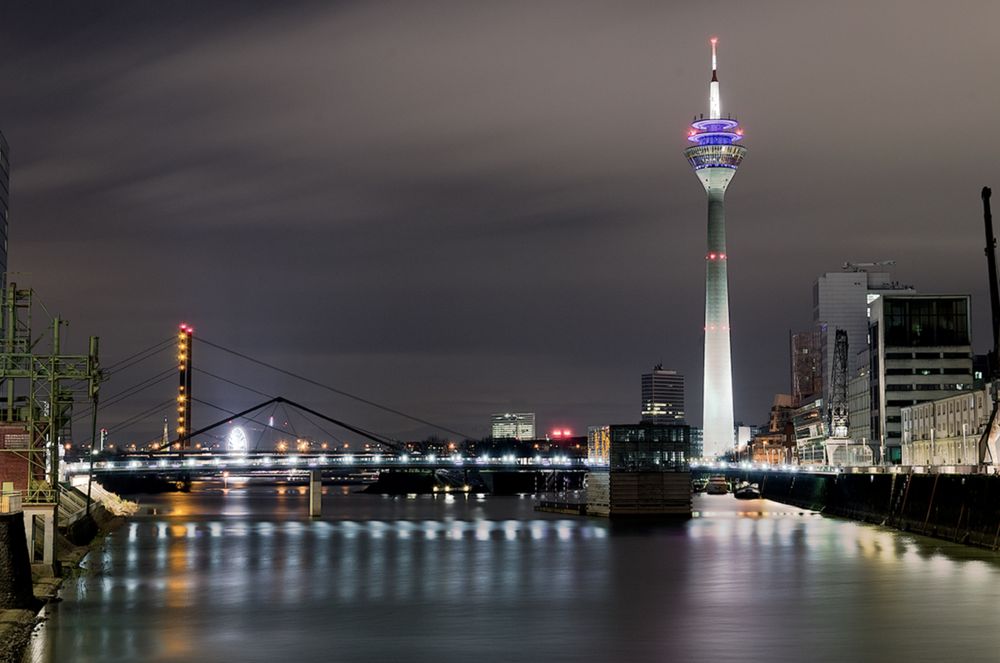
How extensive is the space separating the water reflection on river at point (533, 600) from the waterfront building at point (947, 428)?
67.2m

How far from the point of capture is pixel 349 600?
55.2 m

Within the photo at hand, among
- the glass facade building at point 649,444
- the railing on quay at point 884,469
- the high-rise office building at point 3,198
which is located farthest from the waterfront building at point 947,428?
the high-rise office building at point 3,198

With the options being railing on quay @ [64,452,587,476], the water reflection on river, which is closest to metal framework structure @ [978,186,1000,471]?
the water reflection on river

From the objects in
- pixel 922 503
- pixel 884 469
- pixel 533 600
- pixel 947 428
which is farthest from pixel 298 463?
pixel 533 600

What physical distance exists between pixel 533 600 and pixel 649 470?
65627mm

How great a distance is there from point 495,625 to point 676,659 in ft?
31.3

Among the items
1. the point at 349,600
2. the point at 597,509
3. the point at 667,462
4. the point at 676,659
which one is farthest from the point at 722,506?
the point at 676,659

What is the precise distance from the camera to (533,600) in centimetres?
5534

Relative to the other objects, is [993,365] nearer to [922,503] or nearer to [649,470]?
[649,470]

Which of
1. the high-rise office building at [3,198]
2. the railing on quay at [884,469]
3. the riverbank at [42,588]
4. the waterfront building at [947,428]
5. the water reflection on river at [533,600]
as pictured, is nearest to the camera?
the riverbank at [42,588]

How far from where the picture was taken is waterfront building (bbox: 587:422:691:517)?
115500mm

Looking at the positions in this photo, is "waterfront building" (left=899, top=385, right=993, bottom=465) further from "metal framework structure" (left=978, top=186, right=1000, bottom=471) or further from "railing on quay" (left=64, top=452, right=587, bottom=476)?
"railing on quay" (left=64, top=452, right=587, bottom=476)

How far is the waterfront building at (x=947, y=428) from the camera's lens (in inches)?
6206

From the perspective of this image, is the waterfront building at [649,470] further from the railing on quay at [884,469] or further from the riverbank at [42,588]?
the riverbank at [42,588]
